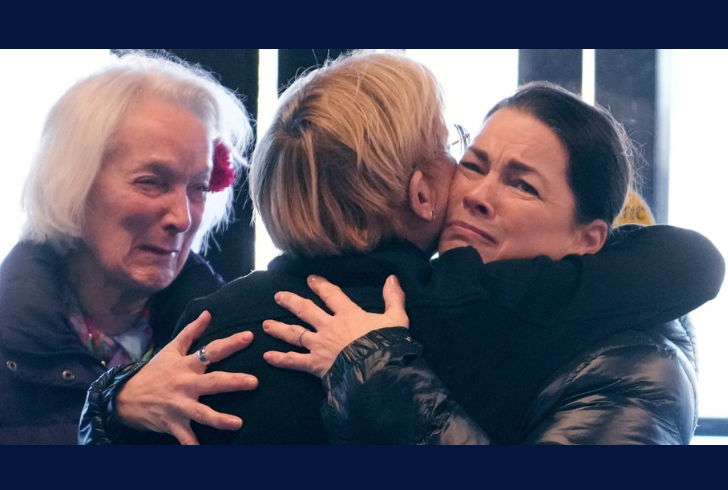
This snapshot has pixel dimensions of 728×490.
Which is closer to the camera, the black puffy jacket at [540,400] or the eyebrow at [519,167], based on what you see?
the black puffy jacket at [540,400]

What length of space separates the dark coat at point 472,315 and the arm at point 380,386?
0.05m

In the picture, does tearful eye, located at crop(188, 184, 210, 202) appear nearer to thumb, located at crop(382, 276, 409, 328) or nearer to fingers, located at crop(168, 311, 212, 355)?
fingers, located at crop(168, 311, 212, 355)

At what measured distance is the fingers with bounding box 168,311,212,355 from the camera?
3.92ft

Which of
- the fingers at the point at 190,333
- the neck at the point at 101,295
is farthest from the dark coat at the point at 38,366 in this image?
the fingers at the point at 190,333

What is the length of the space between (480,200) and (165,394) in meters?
0.59

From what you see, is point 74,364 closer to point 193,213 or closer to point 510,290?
point 193,213

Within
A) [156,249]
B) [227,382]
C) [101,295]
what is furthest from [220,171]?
[227,382]

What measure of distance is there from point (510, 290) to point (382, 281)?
0.19 m

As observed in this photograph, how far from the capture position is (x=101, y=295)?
5.98ft

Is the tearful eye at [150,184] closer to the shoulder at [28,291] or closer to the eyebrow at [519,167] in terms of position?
the shoulder at [28,291]

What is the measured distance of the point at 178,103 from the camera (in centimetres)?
181

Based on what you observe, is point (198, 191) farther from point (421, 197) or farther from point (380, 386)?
point (380, 386)

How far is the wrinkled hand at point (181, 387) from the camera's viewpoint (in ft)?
3.76

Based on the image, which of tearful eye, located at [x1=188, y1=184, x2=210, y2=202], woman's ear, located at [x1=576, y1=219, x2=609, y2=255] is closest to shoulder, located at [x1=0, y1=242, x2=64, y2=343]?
tearful eye, located at [x1=188, y1=184, x2=210, y2=202]
